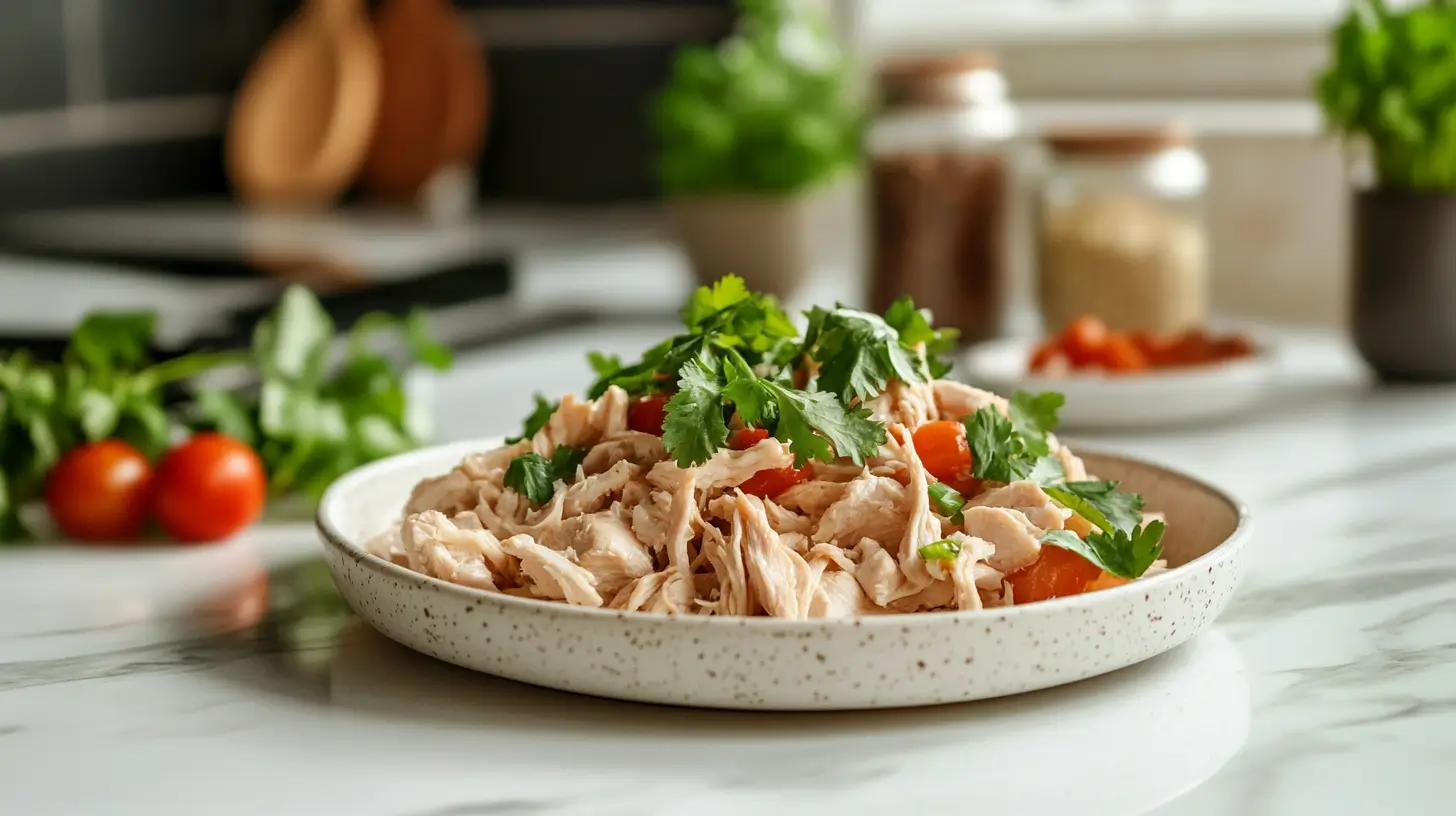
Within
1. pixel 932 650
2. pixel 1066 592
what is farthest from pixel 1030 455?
pixel 932 650

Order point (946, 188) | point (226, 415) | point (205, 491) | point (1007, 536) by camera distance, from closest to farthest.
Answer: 1. point (1007, 536)
2. point (205, 491)
3. point (226, 415)
4. point (946, 188)

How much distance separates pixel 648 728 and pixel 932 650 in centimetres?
18

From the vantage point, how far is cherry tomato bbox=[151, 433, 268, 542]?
1.44 m

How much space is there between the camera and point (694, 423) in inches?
41.7

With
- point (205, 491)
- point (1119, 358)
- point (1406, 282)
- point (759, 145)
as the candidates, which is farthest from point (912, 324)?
point (759, 145)

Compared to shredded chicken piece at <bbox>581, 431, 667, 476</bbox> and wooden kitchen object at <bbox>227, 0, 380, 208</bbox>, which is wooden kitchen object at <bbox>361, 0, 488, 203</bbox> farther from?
shredded chicken piece at <bbox>581, 431, 667, 476</bbox>

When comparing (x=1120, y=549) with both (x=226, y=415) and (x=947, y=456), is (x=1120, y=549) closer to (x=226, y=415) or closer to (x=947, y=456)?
(x=947, y=456)

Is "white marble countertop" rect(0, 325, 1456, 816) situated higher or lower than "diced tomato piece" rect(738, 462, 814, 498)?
lower

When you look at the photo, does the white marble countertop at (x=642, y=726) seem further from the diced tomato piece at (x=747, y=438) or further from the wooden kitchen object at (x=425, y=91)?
the wooden kitchen object at (x=425, y=91)

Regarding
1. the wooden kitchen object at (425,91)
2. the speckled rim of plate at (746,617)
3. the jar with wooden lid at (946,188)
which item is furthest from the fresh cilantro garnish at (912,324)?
the wooden kitchen object at (425,91)

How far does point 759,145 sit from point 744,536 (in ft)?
5.75

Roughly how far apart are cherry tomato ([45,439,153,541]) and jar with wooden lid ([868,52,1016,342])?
49.9 inches

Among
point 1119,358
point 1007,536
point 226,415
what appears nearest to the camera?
point 1007,536

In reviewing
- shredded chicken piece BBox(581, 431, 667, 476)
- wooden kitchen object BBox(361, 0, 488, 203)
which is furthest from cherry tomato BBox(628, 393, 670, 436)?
wooden kitchen object BBox(361, 0, 488, 203)
